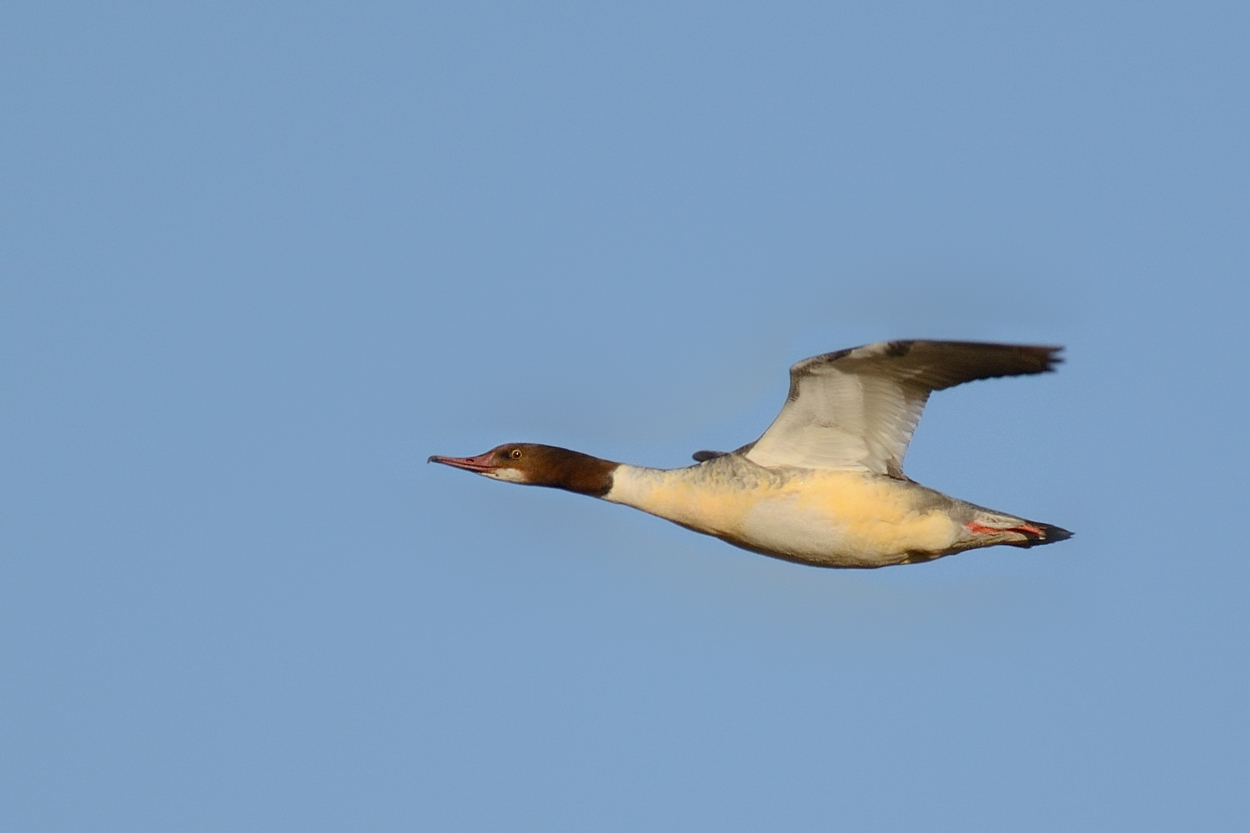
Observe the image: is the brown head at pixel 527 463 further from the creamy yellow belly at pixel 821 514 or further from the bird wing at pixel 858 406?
the bird wing at pixel 858 406

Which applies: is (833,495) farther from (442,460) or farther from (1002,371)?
(442,460)

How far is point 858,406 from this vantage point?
12688 mm

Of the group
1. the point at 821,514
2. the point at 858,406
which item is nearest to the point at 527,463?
the point at 821,514

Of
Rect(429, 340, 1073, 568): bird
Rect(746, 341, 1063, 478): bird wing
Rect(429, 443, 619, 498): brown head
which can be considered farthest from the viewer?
Rect(429, 443, 619, 498): brown head

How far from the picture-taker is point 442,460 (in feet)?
45.2

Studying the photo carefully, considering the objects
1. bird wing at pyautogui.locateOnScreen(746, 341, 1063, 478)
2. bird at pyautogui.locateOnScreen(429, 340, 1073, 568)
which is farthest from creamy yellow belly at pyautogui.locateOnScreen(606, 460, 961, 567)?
bird wing at pyautogui.locateOnScreen(746, 341, 1063, 478)

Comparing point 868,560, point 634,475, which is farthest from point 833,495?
point 634,475

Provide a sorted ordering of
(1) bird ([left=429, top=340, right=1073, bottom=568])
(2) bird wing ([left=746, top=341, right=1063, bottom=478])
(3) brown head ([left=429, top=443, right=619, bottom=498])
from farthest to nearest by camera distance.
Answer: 1. (3) brown head ([left=429, top=443, right=619, bottom=498])
2. (1) bird ([left=429, top=340, right=1073, bottom=568])
3. (2) bird wing ([left=746, top=341, right=1063, bottom=478])

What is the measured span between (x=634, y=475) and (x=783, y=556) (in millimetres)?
1264

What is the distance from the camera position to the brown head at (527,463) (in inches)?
538

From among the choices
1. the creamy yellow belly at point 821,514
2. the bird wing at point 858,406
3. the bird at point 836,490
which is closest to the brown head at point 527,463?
the bird at point 836,490

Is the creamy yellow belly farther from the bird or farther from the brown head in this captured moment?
the brown head

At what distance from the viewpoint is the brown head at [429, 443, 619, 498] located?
1367 cm

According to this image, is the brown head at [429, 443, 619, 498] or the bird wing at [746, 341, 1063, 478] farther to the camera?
the brown head at [429, 443, 619, 498]
